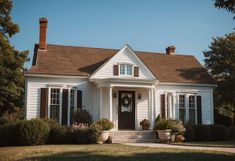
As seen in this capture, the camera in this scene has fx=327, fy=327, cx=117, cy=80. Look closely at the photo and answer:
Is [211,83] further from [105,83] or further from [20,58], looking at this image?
[20,58]

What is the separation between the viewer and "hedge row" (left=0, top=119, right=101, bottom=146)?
57.1 ft

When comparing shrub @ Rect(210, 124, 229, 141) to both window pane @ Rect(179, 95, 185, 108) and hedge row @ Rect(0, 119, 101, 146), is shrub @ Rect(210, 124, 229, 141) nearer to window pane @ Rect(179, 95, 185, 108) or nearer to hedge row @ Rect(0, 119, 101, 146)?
window pane @ Rect(179, 95, 185, 108)

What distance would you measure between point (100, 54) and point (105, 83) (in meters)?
5.19

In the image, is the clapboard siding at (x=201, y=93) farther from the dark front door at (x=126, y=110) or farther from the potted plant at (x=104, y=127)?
the potted plant at (x=104, y=127)

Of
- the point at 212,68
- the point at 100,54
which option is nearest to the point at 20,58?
the point at 100,54

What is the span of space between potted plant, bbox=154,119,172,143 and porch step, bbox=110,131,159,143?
439 mm

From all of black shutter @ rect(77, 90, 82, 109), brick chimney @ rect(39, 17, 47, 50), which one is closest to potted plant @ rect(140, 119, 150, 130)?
black shutter @ rect(77, 90, 82, 109)

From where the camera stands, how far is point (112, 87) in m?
21.8

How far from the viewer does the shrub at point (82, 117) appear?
20.9 m

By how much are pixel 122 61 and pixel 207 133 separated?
7.48m

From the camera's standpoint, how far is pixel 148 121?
74.3ft

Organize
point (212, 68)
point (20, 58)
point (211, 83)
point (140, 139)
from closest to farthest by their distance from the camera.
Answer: point (140, 139) < point (211, 83) < point (20, 58) < point (212, 68)

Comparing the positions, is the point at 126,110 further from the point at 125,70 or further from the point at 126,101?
the point at 125,70

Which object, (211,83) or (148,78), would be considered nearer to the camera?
(148,78)
